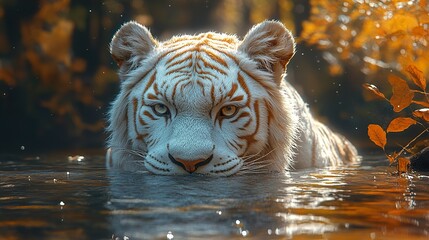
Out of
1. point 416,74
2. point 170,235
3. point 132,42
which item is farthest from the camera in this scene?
point 132,42

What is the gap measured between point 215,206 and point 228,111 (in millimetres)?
1874

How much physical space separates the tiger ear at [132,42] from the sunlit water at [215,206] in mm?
Result: 935

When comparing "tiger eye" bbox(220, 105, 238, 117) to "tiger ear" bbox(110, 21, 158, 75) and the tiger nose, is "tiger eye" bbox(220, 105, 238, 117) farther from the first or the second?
"tiger ear" bbox(110, 21, 158, 75)

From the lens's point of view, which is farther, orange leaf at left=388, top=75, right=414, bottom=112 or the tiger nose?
orange leaf at left=388, top=75, right=414, bottom=112

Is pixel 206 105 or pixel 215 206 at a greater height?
pixel 206 105

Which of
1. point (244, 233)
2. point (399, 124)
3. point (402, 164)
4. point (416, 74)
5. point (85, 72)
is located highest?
point (85, 72)

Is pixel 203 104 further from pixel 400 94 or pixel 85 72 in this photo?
pixel 85 72

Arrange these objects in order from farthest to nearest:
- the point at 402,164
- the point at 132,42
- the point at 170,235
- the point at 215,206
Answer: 1. the point at 132,42
2. the point at 402,164
3. the point at 215,206
4. the point at 170,235

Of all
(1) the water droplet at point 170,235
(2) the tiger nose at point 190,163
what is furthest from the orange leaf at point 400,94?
(1) the water droplet at point 170,235

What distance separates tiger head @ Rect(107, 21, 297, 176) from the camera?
6199mm

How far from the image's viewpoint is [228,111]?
6480 millimetres

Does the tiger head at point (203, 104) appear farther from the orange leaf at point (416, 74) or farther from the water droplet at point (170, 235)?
the water droplet at point (170, 235)

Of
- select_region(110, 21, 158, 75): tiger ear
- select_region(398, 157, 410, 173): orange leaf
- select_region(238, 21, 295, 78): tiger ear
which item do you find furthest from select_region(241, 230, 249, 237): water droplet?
select_region(110, 21, 158, 75): tiger ear

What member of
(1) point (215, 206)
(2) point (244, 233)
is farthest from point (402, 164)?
(2) point (244, 233)
